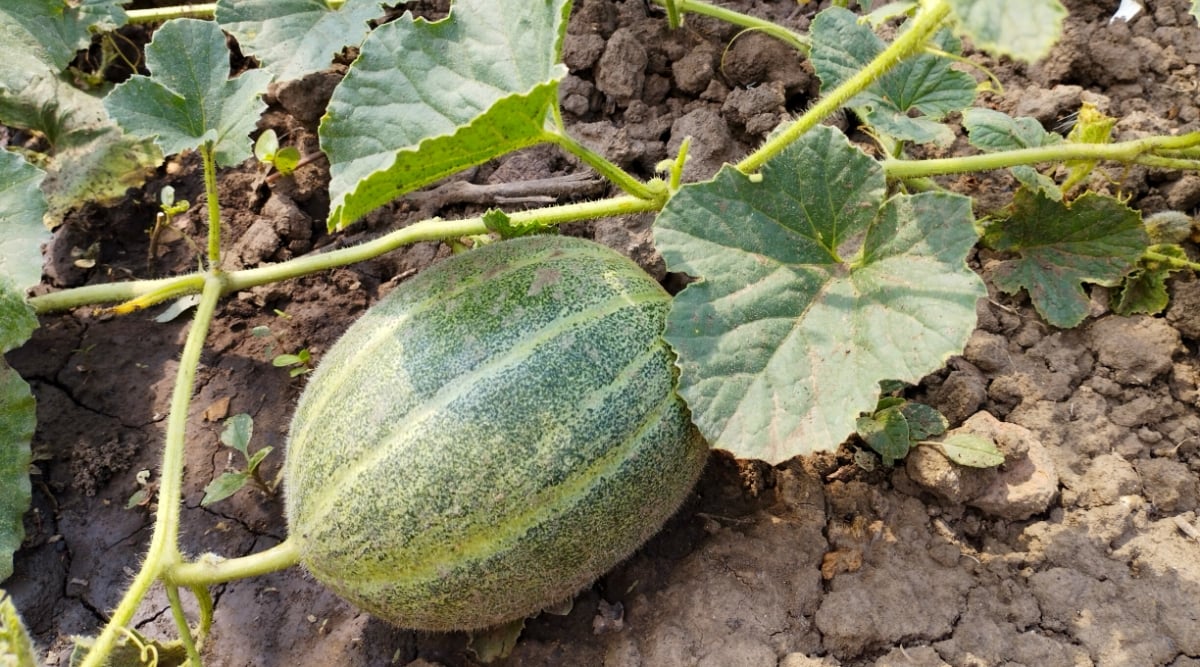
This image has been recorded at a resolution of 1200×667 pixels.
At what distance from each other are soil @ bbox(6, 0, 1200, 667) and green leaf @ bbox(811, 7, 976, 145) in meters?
0.52

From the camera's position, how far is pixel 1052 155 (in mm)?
2191

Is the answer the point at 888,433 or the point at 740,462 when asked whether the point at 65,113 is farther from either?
the point at 888,433

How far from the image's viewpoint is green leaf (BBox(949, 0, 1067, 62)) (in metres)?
1.47

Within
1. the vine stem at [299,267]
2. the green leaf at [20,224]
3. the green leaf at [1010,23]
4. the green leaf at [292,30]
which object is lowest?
the vine stem at [299,267]

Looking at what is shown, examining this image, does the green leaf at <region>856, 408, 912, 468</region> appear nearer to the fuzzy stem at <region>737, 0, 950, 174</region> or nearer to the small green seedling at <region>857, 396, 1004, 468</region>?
the small green seedling at <region>857, 396, 1004, 468</region>

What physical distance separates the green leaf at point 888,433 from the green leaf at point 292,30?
1654 millimetres

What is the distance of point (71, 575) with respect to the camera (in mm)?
2365

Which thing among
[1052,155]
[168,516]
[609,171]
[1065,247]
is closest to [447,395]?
[609,171]

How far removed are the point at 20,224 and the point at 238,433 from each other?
72cm

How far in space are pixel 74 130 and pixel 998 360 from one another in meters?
2.90

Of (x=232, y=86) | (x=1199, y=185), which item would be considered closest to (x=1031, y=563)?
(x=1199, y=185)

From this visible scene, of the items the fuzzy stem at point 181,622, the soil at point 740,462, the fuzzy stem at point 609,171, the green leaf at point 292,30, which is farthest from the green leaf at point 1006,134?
the fuzzy stem at point 181,622

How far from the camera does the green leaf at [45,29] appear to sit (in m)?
2.65

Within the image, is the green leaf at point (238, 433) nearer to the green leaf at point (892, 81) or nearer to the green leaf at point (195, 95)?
the green leaf at point (195, 95)
